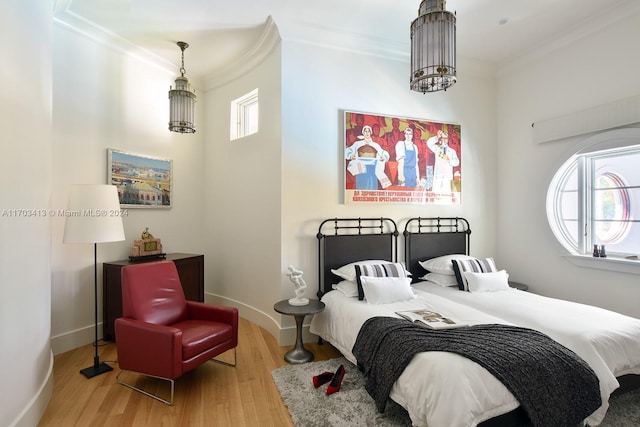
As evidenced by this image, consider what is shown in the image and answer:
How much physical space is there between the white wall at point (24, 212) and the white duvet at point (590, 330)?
10.9ft

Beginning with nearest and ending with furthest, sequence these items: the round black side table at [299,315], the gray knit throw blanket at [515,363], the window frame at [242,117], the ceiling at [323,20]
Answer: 1. the gray knit throw blanket at [515,363]
2. the round black side table at [299,315]
3. the ceiling at [323,20]
4. the window frame at [242,117]

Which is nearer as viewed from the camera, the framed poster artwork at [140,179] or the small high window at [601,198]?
the small high window at [601,198]

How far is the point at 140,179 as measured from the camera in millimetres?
3979

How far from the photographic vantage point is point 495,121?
4.46m

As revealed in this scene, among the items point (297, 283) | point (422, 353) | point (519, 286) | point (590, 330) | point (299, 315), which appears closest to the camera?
point (422, 353)

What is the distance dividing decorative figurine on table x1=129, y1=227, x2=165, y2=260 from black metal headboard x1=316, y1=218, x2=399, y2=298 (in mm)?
1936

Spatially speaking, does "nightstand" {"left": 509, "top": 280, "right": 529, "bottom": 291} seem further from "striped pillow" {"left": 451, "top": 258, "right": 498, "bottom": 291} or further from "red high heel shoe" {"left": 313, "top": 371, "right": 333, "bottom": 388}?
"red high heel shoe" {"left": 313, "top": 371, "right": 333, "bottom": 388}

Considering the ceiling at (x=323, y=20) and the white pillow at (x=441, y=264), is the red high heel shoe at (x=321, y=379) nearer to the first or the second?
the white pillow at (x=441, y=264)

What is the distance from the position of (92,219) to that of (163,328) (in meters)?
1.11

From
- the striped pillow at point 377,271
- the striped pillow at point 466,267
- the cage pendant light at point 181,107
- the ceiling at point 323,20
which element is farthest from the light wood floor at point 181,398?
the ceiling at point 323,20

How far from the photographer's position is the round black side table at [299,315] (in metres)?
2.98

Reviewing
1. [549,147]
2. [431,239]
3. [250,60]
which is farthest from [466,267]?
[250,60]

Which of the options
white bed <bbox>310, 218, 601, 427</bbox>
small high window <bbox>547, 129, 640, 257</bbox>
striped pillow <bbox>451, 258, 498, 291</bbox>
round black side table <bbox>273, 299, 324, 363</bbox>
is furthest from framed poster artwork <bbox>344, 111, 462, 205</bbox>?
round black side table <bbox>273, 299, 324, 363</bbox>

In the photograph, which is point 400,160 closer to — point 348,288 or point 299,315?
point 348,288
